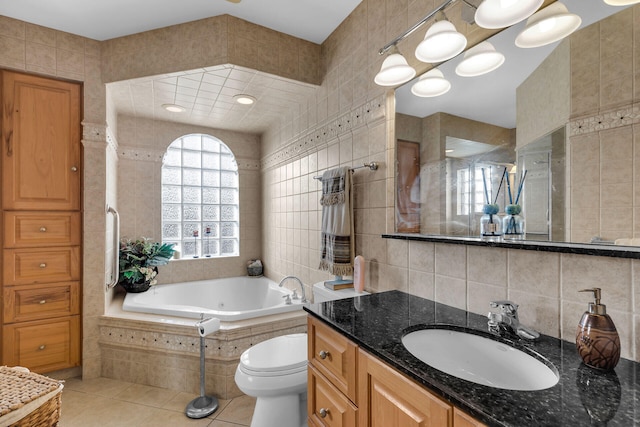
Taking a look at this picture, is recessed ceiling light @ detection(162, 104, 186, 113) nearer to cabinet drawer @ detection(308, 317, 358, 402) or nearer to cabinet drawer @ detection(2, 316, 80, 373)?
cabinet drawer @ detection(2, 316, 80, 373)

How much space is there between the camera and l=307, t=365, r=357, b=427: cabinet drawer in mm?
1047

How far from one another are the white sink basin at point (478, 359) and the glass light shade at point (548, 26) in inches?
40.1

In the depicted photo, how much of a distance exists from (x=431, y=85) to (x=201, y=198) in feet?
9.41

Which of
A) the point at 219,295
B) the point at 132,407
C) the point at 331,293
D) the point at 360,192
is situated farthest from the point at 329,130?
the point at 132,407

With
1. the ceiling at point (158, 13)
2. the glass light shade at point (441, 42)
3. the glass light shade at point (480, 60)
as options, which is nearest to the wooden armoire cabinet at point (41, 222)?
the ceiling at point (158, 13)

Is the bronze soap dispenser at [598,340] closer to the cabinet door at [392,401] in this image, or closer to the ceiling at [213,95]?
the cabinet door at [392,401]

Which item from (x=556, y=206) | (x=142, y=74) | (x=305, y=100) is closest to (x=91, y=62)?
(x=142, y=74)

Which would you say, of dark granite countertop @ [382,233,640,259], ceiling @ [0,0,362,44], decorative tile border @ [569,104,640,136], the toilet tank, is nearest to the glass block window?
ceiling @ [0,0,362,44]

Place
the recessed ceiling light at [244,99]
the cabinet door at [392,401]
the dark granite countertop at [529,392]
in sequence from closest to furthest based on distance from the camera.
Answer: the dark granite countertop at [529,392], the cabinet door at [392,401], the recessed ceiling light at [244,99]

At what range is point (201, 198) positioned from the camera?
3.50 metres

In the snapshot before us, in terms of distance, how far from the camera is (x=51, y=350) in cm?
224

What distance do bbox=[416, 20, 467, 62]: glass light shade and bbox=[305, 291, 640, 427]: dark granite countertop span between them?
3.52 feet

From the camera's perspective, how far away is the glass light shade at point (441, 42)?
1.14 m

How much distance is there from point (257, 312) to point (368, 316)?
1292mm
